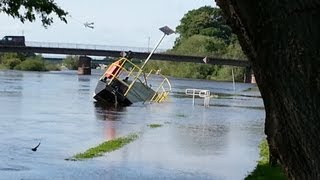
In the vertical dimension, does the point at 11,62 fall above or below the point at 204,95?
below

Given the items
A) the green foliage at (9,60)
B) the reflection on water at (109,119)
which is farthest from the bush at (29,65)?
the reflection on water at (109,119)

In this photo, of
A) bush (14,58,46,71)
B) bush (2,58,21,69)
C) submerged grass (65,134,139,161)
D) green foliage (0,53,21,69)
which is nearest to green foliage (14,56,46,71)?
bush (14,58,46,71)

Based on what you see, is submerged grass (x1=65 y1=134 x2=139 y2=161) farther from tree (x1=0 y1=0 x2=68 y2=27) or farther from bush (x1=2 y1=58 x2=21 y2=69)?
bush (x1=2 y1=58 x2=21 y2=69)

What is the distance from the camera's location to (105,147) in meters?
23.4

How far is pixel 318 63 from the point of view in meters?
3.30

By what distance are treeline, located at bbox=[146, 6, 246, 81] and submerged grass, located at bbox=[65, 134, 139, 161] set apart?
4332 inches

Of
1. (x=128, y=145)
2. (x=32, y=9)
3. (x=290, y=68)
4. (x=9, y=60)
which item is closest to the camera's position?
(x=290, y=68)

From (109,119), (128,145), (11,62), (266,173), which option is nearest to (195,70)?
(11,62)

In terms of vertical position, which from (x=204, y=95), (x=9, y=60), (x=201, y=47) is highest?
(x=201, y=47)

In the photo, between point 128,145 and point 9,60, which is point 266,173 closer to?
point 128,145

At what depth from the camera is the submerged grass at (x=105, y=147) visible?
20958 millimetres

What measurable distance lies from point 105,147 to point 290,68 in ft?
66.7

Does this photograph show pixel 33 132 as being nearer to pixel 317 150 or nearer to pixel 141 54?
pixel 317 150

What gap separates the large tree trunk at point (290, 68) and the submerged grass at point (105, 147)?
55.9 ft
